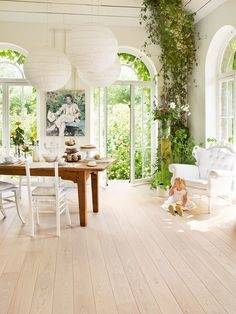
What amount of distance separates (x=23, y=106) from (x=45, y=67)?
3250mm

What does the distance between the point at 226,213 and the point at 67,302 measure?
317 cm

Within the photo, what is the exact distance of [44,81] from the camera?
14.3 ft

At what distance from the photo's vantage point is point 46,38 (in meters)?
7.03

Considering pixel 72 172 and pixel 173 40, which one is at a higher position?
pixel 173 40

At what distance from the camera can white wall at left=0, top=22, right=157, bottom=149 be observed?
6926mm

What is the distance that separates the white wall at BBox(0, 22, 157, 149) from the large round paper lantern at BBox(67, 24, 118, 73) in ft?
11.2

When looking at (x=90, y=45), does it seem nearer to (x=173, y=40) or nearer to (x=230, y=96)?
(x=230, y=96)

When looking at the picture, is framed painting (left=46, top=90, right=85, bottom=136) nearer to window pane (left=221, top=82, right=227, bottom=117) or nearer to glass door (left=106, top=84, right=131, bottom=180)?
glass door (left=106, top=84, right=131, bottom=180)

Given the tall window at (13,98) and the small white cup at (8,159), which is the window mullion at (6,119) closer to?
the tall window at (13,98)

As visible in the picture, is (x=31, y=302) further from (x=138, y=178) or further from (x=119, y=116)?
(x=119, y=116)

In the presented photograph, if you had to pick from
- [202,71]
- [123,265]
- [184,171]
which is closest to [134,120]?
[202,71]

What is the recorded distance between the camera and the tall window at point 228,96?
6.05m

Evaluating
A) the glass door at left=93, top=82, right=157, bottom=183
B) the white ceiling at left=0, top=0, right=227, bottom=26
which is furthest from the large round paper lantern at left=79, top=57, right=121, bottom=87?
the glass door at left=93, top=82, right=157, bottom=183

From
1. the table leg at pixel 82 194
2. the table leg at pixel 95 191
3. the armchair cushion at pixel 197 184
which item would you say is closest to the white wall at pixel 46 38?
the table leg at pixel 95 191
